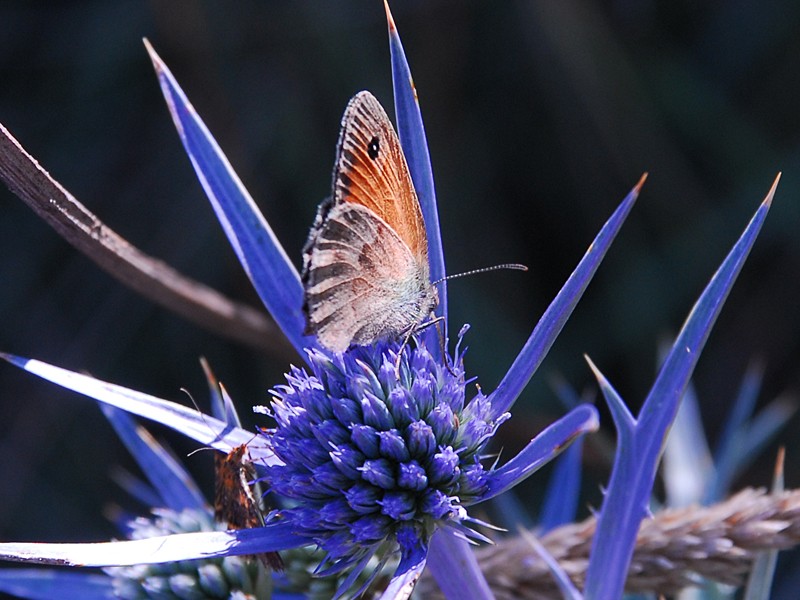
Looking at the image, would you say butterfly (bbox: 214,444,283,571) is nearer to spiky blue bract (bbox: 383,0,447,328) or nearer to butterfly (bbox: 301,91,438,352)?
butterfly (bbox: 301,91,438,352)

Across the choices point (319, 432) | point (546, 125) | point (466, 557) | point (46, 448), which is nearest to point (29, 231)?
point (46, 448)

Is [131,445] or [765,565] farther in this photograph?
[131,445]

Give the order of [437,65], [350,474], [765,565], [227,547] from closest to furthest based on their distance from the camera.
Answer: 1. [227,547]
2. [350,474]
3. [765,565]
4. [437,65]

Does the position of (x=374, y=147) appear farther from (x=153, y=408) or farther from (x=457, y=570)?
(x=457, y=570)

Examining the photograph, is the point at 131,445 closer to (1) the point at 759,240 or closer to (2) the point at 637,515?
(2) the point at 637,515

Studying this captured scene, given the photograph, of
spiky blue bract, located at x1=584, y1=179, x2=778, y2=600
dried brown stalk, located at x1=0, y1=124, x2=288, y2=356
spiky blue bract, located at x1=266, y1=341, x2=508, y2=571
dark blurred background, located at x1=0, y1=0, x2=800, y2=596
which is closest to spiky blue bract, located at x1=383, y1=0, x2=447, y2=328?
spiky blue bract, located at x1=266, y1=341, x2=508, y2=571

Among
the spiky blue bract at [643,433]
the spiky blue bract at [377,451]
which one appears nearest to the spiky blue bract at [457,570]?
the spiky blue bract at [377,451]

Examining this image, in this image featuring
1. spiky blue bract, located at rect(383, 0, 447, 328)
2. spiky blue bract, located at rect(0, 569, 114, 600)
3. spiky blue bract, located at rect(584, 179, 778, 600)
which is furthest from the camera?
spiky blue bract, located at rect(0, 569, 114, 600)

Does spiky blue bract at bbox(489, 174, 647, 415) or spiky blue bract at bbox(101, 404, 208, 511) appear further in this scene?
spiky blue bract at bbox(101, 404, 208, 511)

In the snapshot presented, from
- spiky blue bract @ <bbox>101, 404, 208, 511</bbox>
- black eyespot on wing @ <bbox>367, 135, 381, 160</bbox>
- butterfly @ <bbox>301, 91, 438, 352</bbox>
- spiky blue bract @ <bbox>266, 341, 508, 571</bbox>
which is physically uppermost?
black eyespot on wing @ <bbox>367, 135, 381, 160</bbox>
